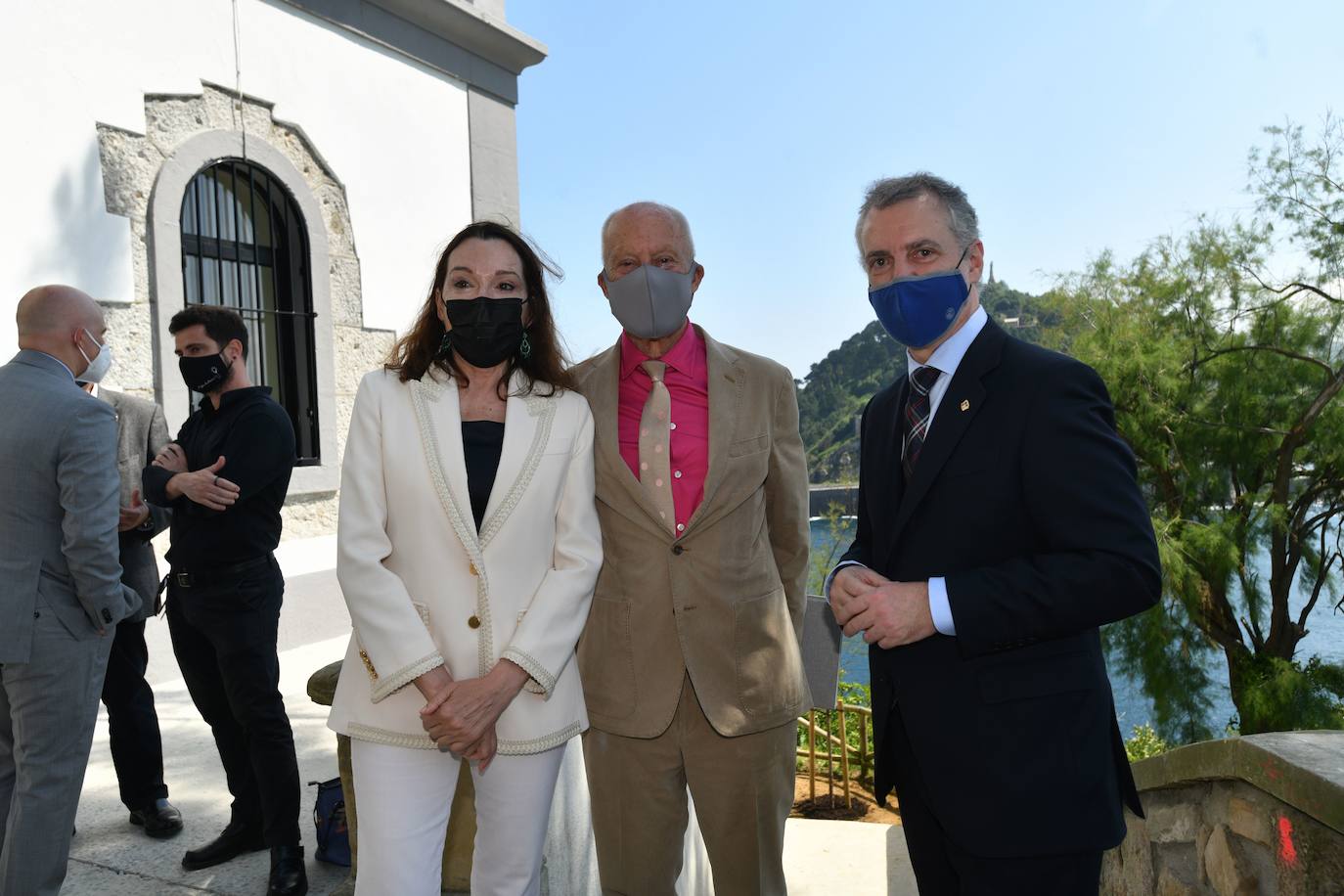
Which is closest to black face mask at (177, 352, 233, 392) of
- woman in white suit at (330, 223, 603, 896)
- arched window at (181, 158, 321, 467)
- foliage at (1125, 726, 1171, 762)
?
woman in white suit at (330, 223, 603, 896)

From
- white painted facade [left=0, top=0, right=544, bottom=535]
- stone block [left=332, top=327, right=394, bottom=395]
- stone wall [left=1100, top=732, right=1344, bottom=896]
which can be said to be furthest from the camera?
stone block [left=332, top=327, right=394, bottom=395]

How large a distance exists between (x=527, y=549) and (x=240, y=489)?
1493 millimetres

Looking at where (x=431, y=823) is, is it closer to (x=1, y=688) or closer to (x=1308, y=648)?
(x=1, y=688)

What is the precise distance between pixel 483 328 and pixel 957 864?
1.46 metres

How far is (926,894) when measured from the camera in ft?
5.69

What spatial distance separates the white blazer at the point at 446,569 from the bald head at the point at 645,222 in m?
0.61

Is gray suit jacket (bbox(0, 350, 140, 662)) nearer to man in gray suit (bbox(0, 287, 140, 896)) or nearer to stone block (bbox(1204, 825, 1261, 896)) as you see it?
man in gray suit (bbox(0, 287, 140, 896))

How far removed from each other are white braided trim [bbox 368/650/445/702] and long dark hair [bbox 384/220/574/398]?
642mm

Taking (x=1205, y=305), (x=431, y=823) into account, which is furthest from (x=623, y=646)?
(x=1205, y=305)

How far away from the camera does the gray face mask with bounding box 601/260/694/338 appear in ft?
7.62

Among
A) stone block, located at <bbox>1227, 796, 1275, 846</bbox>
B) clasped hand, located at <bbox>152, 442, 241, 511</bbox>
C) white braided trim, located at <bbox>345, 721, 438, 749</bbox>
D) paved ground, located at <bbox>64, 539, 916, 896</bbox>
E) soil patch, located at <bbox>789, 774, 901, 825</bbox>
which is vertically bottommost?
soil patch, located at <bbox>789, 774, 901, 825</bbox>

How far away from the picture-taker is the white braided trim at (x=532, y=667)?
1.89 metres

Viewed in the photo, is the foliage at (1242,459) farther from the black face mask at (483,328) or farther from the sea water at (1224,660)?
the black face mask at (483,328)

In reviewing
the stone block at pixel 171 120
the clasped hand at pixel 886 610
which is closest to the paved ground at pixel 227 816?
the clasped hand at pixel 886 610
